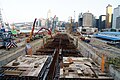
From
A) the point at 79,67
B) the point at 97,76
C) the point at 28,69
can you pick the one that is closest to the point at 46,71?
the point at 28,69

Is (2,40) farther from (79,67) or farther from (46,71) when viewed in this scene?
(79,67)

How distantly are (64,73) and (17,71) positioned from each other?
5.25 m

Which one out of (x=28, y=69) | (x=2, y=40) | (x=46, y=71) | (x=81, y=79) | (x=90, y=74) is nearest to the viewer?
(x=81, y=79)

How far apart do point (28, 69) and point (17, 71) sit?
1.63m

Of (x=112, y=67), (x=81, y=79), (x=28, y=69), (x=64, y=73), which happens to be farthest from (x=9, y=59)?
(x=112, y=67)

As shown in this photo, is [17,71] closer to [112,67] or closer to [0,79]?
[0,79]

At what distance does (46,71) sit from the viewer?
79.0ft

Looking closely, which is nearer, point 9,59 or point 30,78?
point 30,78

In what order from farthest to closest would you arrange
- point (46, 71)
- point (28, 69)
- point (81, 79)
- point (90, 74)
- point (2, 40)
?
point (2, 40) < point (46, 71) < point (28, 69) < point (90, 74) < point (81, 79)

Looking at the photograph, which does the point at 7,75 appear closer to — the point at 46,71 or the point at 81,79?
the point at 46,71

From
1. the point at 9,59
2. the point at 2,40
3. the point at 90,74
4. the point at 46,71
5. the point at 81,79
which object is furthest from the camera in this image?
the point at 2,40

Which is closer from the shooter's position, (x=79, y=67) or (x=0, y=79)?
(x=0, y=79)

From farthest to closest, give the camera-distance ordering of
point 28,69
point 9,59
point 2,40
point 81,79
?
point 2,40, point 9,59, point 28,69, point 81,79

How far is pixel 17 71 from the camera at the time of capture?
21094 mm
